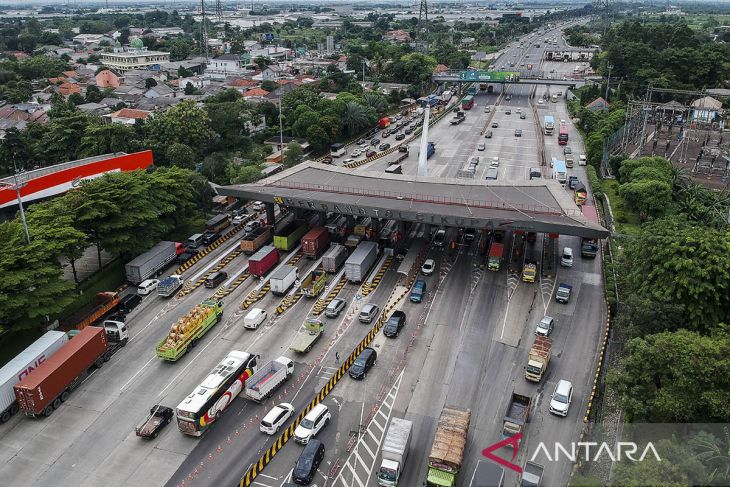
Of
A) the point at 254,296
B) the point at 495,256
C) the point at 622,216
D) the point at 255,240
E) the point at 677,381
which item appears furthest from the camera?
the point at 622,216

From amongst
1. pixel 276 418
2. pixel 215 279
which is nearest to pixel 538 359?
pixel 276 418

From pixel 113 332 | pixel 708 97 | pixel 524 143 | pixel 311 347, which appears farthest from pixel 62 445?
pixel 708 97

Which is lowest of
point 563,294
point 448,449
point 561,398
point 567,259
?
point 563,294

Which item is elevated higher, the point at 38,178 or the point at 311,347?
the point at 38,178

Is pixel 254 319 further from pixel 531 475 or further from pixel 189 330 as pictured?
pixel 531 475

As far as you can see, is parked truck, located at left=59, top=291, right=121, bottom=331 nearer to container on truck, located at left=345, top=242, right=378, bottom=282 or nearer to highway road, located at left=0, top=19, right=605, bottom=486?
highway road, located at left=0, top=19, right=605, bottom=486

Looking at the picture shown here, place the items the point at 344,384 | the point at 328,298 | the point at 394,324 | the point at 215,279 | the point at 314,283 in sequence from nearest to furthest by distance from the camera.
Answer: the point at 344,384
the point at 394,324
the point at 328,298
the point at 314,283
the point at 215,279

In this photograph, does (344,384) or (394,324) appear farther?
(394,324)

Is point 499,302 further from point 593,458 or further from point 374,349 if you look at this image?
point 593,458
